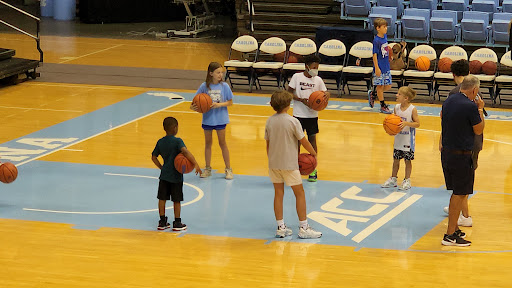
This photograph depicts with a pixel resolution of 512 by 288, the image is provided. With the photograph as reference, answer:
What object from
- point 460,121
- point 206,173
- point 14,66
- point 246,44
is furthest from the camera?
point 246,44

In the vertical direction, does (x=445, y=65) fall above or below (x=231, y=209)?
above

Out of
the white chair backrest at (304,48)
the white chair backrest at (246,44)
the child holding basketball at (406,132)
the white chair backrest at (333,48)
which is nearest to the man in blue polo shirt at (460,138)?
the child holding basketball at (406,132)

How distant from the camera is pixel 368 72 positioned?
61.9 ft

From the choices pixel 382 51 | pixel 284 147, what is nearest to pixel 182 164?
pixel 284 147

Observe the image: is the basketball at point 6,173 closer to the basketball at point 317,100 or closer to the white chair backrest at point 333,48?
the basketball at point 317,100

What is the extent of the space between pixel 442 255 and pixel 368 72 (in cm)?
968

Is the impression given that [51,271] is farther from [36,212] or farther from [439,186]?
[439,186]

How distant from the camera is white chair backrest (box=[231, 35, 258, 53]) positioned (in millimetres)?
20188

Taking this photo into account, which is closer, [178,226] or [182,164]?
[182,164]

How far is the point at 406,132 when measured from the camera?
472 inches

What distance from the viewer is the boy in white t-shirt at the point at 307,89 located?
1206 cm

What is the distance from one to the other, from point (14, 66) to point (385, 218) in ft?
38.6

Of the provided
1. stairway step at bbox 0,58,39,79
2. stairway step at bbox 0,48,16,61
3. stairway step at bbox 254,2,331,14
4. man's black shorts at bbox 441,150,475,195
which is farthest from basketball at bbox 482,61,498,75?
stairway step at bbox 0,48,16,61

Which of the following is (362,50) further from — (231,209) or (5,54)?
(231,209)
